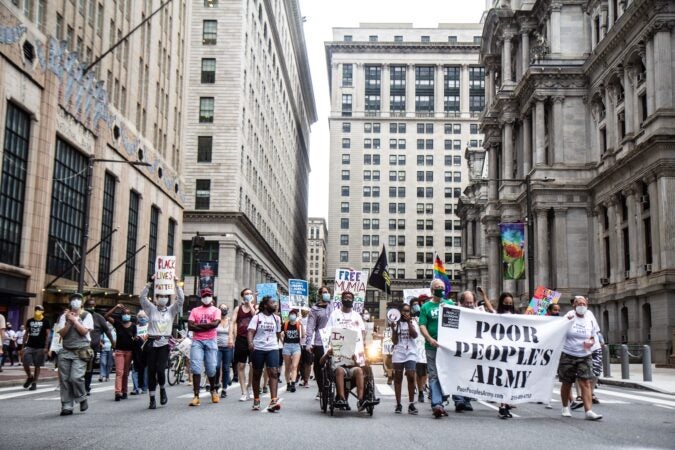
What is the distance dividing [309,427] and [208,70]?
5742cm

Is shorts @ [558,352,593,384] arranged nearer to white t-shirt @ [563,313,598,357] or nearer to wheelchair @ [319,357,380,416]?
white t-shirt @ [563,313,598,357]

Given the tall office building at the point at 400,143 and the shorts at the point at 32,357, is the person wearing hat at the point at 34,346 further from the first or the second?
the tall office building at the point at 400,143

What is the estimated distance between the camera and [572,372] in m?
13.4

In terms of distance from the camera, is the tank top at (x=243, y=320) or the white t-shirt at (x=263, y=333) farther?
the tank top at (x=243, y=320)

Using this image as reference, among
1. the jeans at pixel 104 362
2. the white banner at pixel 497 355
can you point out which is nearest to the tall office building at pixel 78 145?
A: the jeans at pixel 104 362

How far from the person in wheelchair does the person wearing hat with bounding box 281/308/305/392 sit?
188 inches

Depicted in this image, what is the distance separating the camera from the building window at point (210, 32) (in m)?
65.6

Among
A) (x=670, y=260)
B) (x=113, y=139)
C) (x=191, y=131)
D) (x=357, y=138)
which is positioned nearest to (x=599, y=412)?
(x=670, y=260)

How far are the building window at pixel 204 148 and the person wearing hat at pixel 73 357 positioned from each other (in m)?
51.6

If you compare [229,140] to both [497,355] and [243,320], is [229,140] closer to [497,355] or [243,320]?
[243,320]

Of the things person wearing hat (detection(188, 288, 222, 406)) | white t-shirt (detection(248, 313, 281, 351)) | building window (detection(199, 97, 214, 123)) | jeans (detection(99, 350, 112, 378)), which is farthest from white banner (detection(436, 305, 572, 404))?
building window (detection(199, 97, 214, 123))

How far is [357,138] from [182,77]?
79221 mm

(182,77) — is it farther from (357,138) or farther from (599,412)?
(357,138)

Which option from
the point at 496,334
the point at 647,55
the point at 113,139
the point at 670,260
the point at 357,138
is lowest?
the point at 496,334
